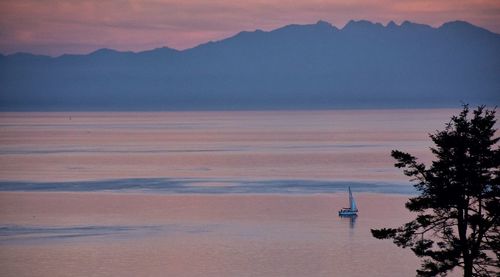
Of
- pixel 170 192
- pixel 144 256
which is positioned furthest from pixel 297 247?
pixel 170 192

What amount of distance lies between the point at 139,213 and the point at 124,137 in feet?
319

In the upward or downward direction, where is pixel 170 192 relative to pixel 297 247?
upward

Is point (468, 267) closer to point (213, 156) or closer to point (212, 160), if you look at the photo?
point (212, 160)

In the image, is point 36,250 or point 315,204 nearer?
point 36,250

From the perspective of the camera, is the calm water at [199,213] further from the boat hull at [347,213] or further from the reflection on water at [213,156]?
the boat hull at [347,213]

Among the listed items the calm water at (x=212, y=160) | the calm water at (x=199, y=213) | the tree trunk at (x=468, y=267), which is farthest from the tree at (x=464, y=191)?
the calm water at (x=212, y=160)

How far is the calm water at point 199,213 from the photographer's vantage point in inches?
1646

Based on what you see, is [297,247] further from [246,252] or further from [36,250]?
[36,250]

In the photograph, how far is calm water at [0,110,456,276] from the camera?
4181cm

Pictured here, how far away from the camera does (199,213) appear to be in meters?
57.1

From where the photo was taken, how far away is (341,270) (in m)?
40.3

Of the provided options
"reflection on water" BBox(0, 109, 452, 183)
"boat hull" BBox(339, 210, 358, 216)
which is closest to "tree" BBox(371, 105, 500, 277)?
"boat hull" BBox(339, 210, 358, 216)

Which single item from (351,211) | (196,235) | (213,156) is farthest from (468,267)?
(213,156)

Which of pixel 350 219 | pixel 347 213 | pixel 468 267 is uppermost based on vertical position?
pixel 347 213
